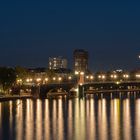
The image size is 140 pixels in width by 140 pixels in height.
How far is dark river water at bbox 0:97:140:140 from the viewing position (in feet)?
133

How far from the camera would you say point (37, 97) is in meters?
77.7

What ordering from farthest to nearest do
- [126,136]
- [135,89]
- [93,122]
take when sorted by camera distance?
[135,89] < [93,122] < [126,136]

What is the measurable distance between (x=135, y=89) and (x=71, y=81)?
21.0 meters

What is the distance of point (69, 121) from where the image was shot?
48.9 metres

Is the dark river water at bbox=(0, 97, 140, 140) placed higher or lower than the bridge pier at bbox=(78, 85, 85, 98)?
lower

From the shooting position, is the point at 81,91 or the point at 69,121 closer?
the point at 69,121

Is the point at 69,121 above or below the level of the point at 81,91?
below

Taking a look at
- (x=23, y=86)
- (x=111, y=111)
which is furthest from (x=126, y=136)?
(x=23, y=86)

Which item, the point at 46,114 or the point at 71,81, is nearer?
the point at 46,114

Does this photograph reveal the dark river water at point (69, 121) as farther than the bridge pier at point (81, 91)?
No

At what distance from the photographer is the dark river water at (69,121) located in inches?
1602

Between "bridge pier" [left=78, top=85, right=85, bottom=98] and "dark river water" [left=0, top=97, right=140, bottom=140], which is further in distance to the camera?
"bridge pier" [left=78, top=85, right=85, bottom=98]

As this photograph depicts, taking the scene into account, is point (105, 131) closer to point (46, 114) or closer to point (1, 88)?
point (46, 114)

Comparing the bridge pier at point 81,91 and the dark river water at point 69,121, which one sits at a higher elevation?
the bridge pier at point 81,91
